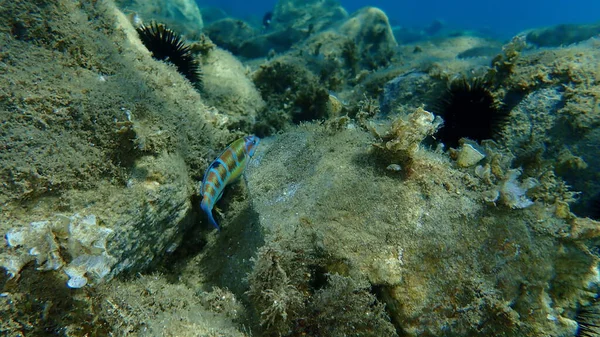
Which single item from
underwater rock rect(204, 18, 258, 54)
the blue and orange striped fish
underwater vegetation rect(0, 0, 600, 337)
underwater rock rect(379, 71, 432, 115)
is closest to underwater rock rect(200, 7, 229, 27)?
underwater rock rect(204, 18, 258, 54)

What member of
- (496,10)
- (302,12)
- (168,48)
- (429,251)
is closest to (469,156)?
(429,251)

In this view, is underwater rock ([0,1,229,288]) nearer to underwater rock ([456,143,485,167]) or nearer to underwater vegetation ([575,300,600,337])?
underwater rock ([456,143,485,167])

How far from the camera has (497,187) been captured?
287 centimetres

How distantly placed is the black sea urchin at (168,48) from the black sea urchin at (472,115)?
4.11 meters

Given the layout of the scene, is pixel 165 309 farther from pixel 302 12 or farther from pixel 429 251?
pixel 302 12

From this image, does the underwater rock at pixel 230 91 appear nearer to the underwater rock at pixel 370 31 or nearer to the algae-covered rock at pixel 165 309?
the algae-covered rock at pixel 165 309

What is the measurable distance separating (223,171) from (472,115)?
3.40 m

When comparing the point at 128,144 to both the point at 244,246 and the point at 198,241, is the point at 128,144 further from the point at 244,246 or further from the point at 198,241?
the point at 244,246

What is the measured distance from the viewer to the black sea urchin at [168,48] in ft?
15.9

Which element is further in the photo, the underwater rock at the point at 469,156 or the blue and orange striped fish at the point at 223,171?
the underwater rock at the point at 469,156

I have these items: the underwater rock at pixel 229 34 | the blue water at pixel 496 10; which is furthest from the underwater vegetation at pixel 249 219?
the blue water at pixel 496 10

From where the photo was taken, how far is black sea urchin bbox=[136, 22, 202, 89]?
486 cm

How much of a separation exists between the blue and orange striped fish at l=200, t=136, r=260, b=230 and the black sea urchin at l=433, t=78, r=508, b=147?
268 cm

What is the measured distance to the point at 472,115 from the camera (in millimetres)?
4121
